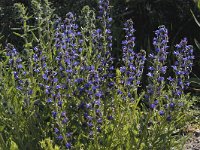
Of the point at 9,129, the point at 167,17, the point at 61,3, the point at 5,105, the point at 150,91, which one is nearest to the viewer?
the point at 150,91

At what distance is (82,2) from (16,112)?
272 centimetres

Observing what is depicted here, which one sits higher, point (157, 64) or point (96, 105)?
point (157, 64)

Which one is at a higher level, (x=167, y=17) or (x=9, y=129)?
(x=167, y=17)

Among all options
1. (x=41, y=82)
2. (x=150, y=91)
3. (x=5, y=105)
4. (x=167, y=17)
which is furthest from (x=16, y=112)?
(x=167, y=17)

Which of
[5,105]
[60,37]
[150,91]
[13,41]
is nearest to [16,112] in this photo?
[5,105]

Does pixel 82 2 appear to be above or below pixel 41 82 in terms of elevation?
above

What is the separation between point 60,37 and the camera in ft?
13.0

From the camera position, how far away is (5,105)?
3.80 meters

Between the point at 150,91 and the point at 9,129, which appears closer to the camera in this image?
the point at 150,91

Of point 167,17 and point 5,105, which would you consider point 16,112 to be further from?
point 167,17

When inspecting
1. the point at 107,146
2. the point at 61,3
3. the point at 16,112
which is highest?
the point at 61,3

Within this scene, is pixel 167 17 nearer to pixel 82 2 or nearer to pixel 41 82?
pixel 82 2

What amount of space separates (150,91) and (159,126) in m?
0.34

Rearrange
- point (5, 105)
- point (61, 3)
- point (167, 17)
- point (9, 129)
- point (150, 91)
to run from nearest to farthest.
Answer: point (150, 91) → point (5, 105) → point (9, 129) → point (167, 17) → point (61, 3)
